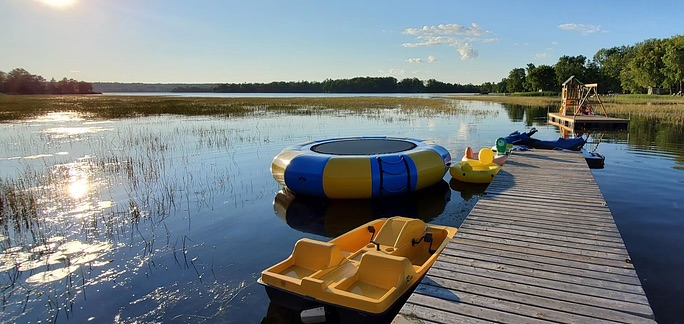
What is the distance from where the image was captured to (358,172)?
7469mm

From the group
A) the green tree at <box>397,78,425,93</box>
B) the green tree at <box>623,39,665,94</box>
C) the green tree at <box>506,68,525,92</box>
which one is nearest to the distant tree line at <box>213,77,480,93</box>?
the green tree at <box>397,78,425,93</box>

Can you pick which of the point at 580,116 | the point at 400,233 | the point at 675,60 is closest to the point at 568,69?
the point at 675,60

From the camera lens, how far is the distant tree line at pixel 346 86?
120 meters

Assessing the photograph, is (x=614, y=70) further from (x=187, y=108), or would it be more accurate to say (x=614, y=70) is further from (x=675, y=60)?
(x=187, y=108)

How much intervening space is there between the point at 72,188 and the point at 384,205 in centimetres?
690

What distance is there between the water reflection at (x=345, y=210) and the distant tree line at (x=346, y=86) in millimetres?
113845

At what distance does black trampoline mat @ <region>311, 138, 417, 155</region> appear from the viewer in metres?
8.73

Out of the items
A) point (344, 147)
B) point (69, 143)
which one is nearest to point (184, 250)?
point (344, 147)

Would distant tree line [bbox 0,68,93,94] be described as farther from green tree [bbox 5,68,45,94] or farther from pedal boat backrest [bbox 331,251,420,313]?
pedal boat backrest [bbox 331,251,420,313]

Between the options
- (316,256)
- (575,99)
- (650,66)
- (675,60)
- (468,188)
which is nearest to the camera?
(316,256)

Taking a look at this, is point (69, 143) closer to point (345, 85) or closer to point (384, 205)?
point (384, 205)

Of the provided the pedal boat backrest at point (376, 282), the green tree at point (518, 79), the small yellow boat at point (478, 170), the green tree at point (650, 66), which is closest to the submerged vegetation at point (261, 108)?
the green tree at point (650, 66)

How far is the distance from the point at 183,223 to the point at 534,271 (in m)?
5.58

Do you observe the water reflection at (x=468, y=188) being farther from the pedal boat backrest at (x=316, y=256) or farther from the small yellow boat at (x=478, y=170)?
the pedal boat backrest at (x=316, y=256)
